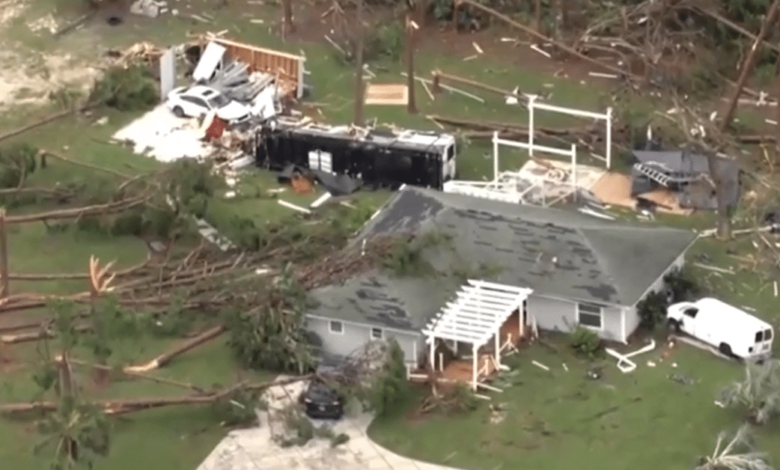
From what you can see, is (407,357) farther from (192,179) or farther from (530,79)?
(530,79)

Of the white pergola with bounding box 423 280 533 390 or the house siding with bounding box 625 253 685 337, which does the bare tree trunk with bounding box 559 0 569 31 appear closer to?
the house siding with bounding box 625 253 685 337

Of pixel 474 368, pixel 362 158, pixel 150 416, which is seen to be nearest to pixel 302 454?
pixel 150 416

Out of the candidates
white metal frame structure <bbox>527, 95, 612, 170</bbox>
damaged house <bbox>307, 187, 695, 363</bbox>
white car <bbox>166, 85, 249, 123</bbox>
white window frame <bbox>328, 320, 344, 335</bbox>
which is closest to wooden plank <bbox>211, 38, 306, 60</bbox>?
white car <bbox>166, 85, 249, 123</bbox>

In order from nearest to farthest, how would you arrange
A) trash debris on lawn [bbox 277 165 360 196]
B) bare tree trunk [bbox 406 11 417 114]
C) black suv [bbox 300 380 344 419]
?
black suv [bbox 300 380 344 419] → trash debris on lawn [bbox 277 165 360 196] → bare tree trunk [bbox 406 11 417 114]

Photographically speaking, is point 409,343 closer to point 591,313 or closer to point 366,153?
point 591,313

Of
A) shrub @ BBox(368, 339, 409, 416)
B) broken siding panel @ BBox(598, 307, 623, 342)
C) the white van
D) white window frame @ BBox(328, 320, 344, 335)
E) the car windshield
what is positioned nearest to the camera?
shrub @ BBox(368, 339, 409, 416)

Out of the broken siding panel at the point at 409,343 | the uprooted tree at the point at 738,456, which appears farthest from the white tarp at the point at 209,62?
the uprooted tree at the point at 738,456
